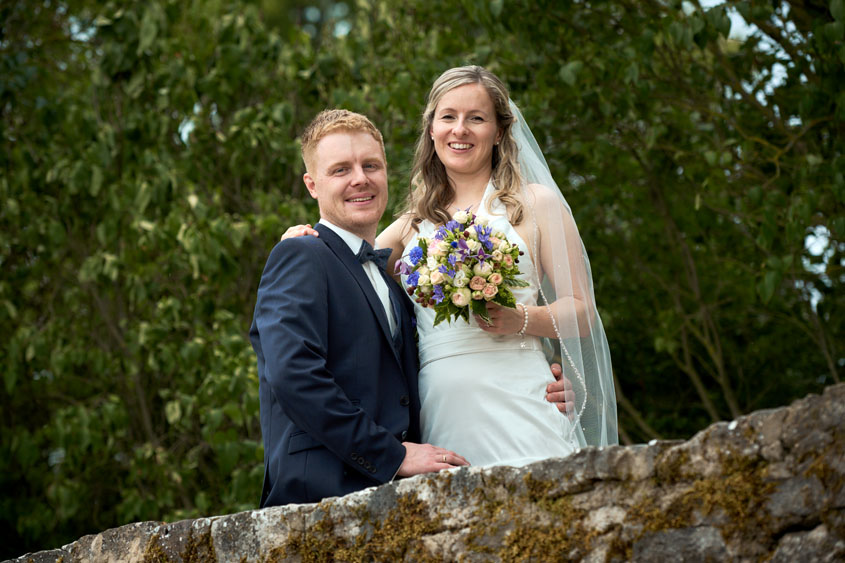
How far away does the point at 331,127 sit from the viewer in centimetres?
319

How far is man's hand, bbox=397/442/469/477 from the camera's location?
2.75m

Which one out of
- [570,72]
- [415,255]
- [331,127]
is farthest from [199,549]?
[570,72]


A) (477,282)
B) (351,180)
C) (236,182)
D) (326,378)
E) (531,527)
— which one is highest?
(236,182)

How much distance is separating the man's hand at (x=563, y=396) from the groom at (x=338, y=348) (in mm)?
489

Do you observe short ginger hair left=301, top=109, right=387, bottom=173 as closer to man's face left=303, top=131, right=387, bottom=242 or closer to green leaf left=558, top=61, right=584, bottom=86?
man's face left=303, top=131, right=387, bottom=242

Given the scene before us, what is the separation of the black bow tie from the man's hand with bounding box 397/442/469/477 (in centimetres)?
66

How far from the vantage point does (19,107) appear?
7.52 m

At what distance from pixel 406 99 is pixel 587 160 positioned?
6.09ft

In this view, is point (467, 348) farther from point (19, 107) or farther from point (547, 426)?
point (19, 107)

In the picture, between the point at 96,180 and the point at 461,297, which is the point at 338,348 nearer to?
the point at 461,297

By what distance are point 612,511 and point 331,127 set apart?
1716 millimetres

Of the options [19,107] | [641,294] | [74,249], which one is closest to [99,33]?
[19,107]

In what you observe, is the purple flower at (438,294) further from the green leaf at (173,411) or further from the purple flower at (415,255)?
the green leaf at (173,411)

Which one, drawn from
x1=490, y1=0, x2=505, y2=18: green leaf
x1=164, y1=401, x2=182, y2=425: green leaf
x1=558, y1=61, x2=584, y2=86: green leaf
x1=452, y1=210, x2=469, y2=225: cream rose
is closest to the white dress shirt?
x1=452, y1=210, x2=469, y2=225: cream rose
